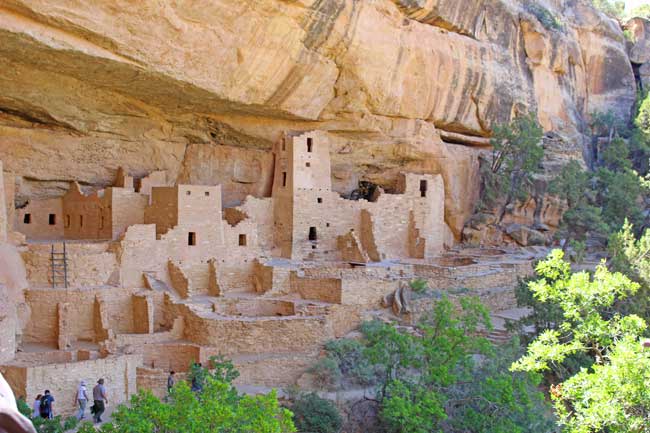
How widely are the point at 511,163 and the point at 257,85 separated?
1054cm

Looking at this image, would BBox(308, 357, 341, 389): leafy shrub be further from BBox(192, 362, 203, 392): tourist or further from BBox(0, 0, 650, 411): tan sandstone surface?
BBox(192, 362, 203, 392): tourist

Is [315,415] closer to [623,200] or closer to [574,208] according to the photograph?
[574,208]

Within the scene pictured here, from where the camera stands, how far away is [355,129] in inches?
800

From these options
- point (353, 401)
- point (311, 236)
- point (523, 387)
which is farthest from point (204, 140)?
point (523, 387)

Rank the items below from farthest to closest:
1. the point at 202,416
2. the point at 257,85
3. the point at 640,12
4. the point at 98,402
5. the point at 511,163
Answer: the point at 640,12 → the point at 511,163 → the point at 257,85 → the point at 98,402 → the point at 202,416

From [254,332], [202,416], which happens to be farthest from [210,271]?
[202,416]

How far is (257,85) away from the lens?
1681 centimetres

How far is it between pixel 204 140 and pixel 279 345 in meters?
7.57

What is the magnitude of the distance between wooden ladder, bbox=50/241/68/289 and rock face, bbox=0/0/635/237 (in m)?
3.71

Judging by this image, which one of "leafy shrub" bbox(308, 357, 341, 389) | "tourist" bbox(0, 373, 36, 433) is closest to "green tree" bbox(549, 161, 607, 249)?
"leafy shrub" bbox(308, 357, 341, 389)

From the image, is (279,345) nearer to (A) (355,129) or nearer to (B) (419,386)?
(B) (419,386)

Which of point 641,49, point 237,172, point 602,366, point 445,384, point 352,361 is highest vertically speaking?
point 641,49

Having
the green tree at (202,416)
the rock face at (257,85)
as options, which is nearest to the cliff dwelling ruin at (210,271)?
the rock face at (257,85)

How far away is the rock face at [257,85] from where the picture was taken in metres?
14.0
